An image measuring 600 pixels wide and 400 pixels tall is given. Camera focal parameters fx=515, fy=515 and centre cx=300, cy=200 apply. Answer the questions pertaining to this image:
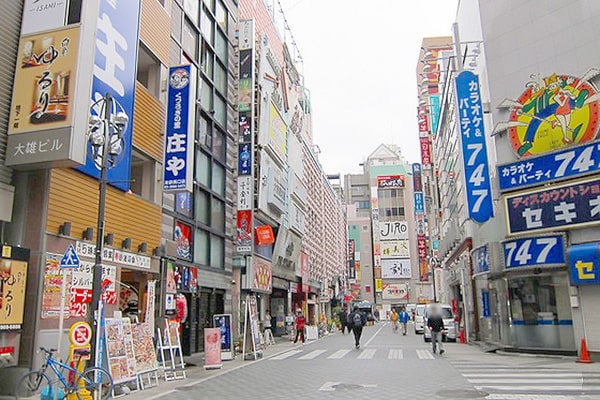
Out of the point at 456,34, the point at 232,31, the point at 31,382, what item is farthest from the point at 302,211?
the point at 31,382

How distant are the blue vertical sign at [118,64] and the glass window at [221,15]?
10951 mm

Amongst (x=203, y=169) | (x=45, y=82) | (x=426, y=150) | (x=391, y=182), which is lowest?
(x=45, y=82)

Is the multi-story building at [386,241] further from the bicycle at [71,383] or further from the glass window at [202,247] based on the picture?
the bicycle at [71,383]

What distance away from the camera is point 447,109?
32.4 metres

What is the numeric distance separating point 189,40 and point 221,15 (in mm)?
5460

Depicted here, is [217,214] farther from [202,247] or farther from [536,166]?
[536,166]

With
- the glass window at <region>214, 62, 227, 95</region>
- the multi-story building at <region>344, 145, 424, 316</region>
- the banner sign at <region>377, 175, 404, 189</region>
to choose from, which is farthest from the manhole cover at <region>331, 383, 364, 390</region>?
the banner sign at <region>377, 175, 404, 189</region>

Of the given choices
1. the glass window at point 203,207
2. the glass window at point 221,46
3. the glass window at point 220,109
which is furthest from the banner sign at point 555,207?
the glass window at point 221,46

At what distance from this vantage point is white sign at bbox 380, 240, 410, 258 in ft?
276

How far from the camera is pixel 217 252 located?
24.4m

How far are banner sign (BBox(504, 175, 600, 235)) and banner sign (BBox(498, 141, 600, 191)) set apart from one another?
1.08 ft

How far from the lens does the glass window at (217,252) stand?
23734 mm

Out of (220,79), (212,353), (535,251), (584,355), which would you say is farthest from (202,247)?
(584,355)

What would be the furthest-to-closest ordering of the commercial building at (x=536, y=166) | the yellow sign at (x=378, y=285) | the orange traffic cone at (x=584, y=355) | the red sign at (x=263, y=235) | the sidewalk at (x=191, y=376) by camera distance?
the yellow sign at (x=378, y=285) → the red sign at (x=263, y=235) → the commercial building at (x=536, y=166) → the orange traffic cone at (x=584, y=355) → the sidewalk at (x=191, y=376)
